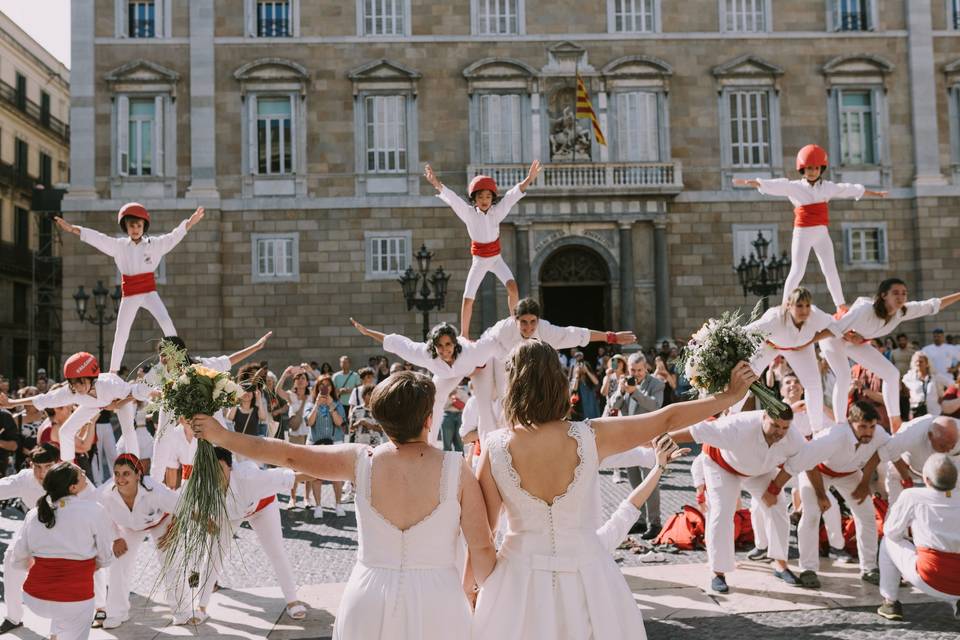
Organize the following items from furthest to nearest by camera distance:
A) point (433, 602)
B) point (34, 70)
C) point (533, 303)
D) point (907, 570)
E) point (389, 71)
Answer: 1. point (34, 70)
2. point (389, 71)
3. point (533, 303)
4. point (907, 570)
5. point (433, 602)

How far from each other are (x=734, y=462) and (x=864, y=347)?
8.81 ft

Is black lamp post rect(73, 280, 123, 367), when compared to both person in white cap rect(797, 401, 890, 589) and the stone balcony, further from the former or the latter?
person in white cap rect(797, 401, 890, 589)

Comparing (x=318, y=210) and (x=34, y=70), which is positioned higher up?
(x=34, y=70)

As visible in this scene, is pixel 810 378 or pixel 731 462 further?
pixel 810 378

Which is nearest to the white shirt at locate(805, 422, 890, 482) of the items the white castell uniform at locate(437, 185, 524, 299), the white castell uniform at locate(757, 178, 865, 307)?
the white castell uniform at locate(757, 178, 865, 307)

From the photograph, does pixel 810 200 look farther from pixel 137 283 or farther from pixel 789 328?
pixel 137 283

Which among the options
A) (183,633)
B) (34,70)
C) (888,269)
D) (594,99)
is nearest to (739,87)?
(594,99)

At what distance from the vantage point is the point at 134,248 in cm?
955

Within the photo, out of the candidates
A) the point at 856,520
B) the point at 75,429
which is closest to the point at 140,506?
the point at 75,429

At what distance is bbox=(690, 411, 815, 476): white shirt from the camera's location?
7301 millimetres

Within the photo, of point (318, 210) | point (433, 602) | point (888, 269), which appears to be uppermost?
point (318, 210)

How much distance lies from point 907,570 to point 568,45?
20.8m

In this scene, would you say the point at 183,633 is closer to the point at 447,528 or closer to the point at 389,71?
the point at 447,528

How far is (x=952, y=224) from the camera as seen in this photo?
24.9 meters
